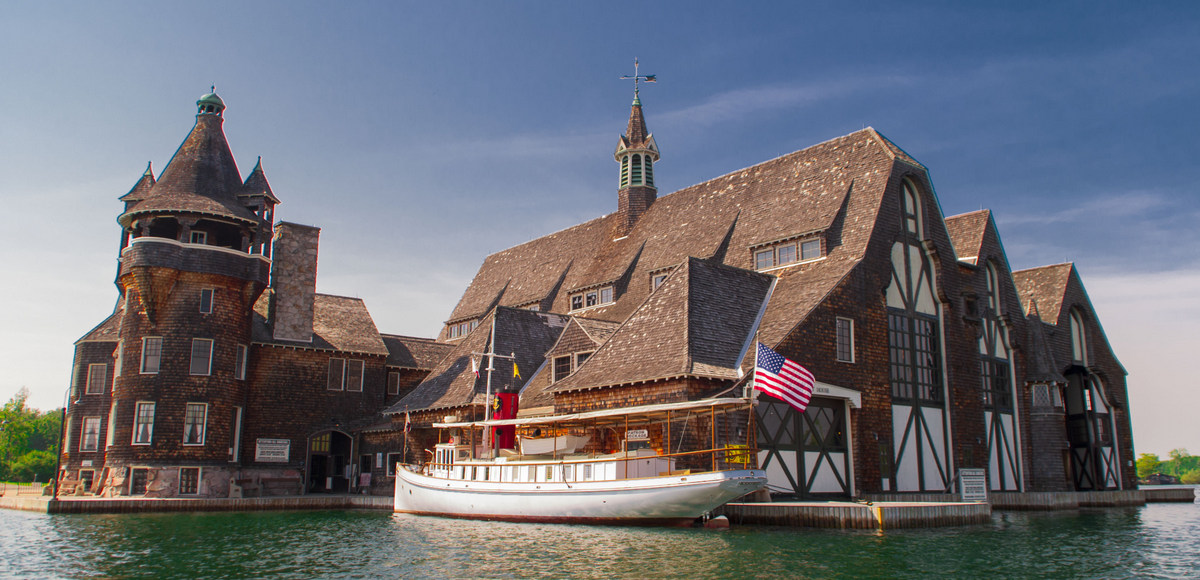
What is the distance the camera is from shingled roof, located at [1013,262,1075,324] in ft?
156

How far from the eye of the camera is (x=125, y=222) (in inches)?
1602

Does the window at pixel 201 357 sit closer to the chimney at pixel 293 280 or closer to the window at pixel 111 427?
the window at pixel 111 427

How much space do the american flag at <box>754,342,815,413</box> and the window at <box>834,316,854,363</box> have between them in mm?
6398

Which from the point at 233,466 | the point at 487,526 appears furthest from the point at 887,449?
the point at 233,466

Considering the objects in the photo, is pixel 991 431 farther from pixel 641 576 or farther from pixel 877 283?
pixel 641 576

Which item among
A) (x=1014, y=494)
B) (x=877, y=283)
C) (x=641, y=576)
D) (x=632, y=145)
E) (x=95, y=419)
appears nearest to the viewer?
(x=641, y=576)

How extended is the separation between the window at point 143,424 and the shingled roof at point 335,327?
5.93 metres

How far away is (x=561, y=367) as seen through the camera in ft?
119

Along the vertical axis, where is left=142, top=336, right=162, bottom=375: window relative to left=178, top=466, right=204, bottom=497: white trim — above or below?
above

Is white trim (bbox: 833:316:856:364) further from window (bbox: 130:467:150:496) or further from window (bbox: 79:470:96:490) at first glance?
window (bbox: 79:470:96:490)

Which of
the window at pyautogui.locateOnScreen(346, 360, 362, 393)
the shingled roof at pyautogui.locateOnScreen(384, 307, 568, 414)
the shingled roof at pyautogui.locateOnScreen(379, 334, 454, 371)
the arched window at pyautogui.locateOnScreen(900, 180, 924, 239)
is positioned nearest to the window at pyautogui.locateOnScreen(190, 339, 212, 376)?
the window at pyautogui.locateOnScreen(346, 360, 362, 393)

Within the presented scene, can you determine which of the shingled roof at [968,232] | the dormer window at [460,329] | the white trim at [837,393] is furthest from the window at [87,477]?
the shingled roof at [968,232]

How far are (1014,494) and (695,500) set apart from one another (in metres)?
19.2

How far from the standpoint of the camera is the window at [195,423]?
1542 inches
